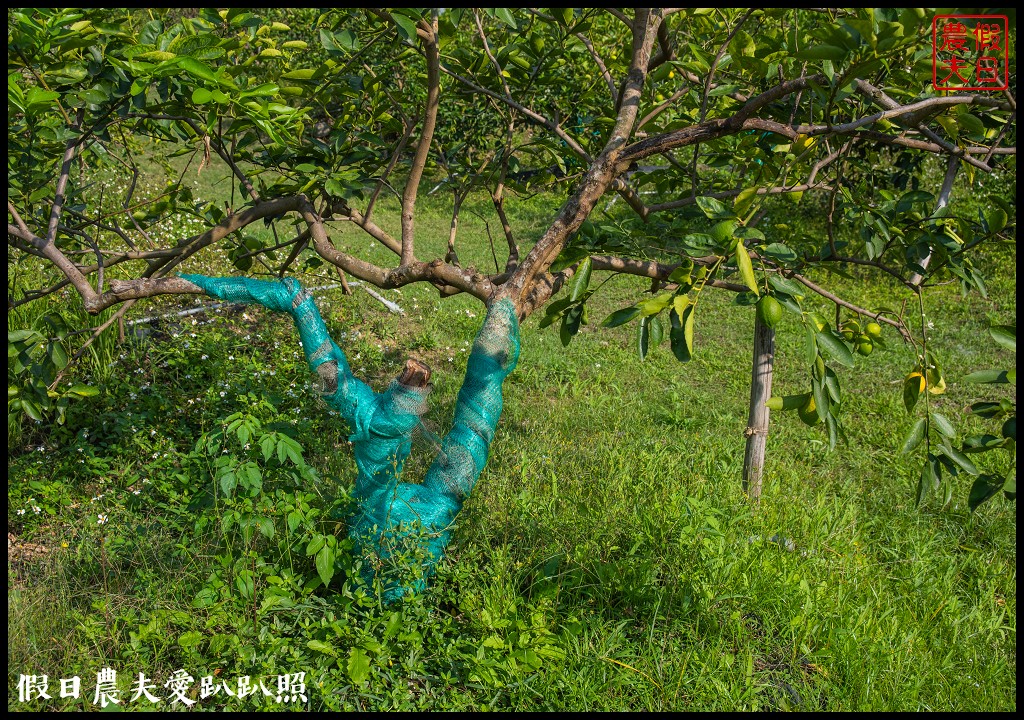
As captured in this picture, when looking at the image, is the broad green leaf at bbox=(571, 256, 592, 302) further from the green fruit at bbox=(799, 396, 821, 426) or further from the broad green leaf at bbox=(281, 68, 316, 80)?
the broad green leaf at bbox=(281, 68, 316, 80)

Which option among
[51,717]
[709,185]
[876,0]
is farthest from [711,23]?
[51,717]

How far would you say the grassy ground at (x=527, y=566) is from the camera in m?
2.07

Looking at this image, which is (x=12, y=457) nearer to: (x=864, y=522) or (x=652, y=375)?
(x=652, y=375)

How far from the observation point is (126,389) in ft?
12.0

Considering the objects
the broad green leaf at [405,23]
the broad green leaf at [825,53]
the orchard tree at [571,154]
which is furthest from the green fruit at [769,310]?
the broad green leaf at [405,23]

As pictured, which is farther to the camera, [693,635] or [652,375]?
[652,375]

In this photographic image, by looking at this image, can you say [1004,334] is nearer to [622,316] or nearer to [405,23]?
[622,316]

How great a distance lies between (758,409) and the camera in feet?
9.67

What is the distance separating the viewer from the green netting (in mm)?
2146

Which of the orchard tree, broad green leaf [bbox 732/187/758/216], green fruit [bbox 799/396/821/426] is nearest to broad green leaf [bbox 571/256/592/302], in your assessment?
the orchard tree

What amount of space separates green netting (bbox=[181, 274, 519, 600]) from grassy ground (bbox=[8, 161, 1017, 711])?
113mm

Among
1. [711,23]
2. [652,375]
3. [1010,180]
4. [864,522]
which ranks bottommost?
[864,522]

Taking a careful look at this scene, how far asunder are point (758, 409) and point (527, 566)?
3.60ft

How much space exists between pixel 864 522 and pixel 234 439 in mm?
2489
